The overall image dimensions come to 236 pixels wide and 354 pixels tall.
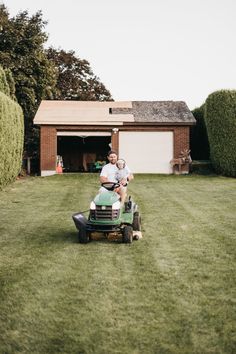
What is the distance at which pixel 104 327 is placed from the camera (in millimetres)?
4738

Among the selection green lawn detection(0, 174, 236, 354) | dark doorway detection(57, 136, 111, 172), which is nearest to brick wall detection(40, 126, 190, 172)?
dark doorway detection(57, 136, 111, 172)

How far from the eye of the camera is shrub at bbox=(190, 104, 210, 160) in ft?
92.2

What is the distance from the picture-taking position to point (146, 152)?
25984mm

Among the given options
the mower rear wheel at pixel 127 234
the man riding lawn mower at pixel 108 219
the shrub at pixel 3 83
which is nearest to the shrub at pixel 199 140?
the shrub at pixel 3 83

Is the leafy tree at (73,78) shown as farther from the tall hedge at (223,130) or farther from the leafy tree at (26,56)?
the tall hedge at (223,130)

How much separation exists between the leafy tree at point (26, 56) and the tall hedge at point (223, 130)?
1182cm

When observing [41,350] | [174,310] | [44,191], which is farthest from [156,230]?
[44,191]

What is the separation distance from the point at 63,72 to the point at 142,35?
97.9ft

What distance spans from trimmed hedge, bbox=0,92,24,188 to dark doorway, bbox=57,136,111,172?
1107cm

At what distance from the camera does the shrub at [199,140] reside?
28094 millimetres

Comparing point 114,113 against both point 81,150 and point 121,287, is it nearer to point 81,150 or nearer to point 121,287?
point 81,150

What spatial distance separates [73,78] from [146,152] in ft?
65.5

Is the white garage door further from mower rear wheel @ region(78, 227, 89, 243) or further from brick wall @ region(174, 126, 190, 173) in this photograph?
mower rear wheel @ region(78, 227, 89, 243)

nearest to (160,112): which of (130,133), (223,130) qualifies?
(130,133)
